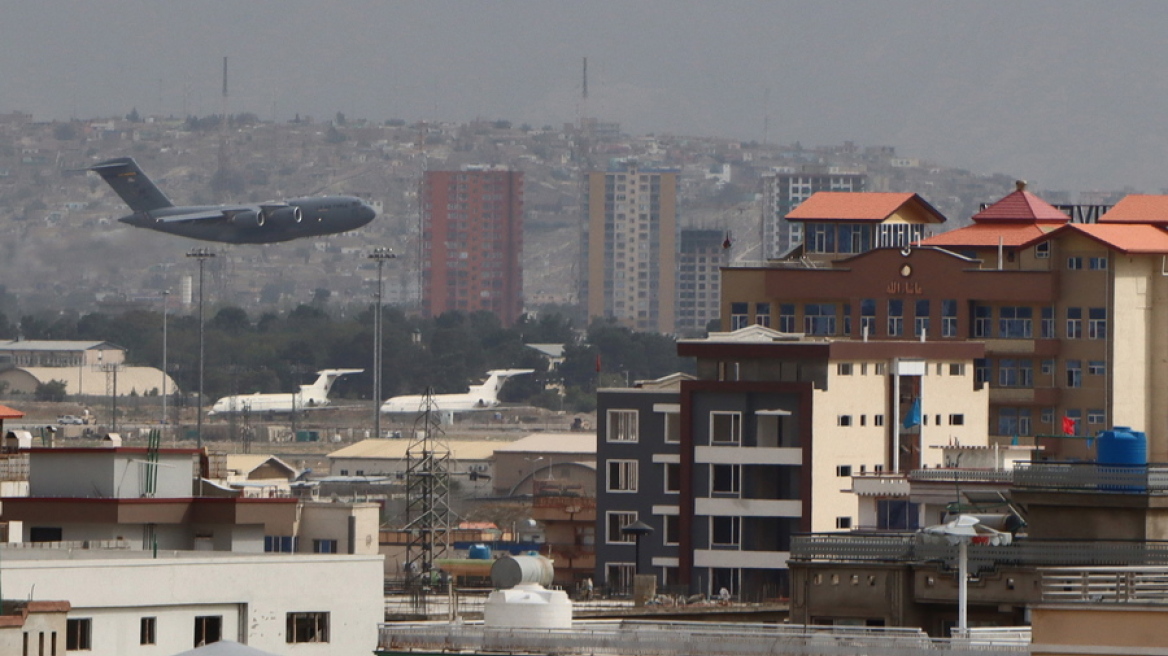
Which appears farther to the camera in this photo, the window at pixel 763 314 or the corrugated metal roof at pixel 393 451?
the corrugated metal roof at pixel 393 451

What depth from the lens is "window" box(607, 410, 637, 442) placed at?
253 ft

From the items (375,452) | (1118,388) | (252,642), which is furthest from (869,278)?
(375,452)

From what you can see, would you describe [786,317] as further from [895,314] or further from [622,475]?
[622,475]

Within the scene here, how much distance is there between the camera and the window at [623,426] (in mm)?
77062

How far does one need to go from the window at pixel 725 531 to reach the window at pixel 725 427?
2509 millimetres

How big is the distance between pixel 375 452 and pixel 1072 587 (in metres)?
162

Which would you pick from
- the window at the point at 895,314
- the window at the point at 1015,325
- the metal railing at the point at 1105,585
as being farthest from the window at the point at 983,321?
the metal railing at the point at 1105,585

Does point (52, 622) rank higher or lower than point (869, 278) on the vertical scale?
lower

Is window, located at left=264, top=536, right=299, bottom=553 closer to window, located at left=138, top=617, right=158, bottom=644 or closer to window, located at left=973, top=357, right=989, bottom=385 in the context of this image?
window, located at left=138, top=617, right=158, bottom=644

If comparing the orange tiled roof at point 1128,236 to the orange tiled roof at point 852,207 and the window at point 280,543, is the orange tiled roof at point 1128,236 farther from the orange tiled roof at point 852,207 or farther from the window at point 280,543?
the window at point 280,543

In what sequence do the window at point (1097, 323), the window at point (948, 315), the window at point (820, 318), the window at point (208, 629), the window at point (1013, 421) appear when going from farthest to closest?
the window at point (820, 318), the window at point (948, 315), the window at point (1097, 323), the window at point (1013, 421), the window at point (208, 629)

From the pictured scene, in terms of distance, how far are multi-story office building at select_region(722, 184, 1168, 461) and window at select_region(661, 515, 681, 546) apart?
60.8ft

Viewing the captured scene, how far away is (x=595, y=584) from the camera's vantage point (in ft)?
240

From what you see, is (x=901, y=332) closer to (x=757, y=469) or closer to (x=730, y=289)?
(x=730, y=289)
